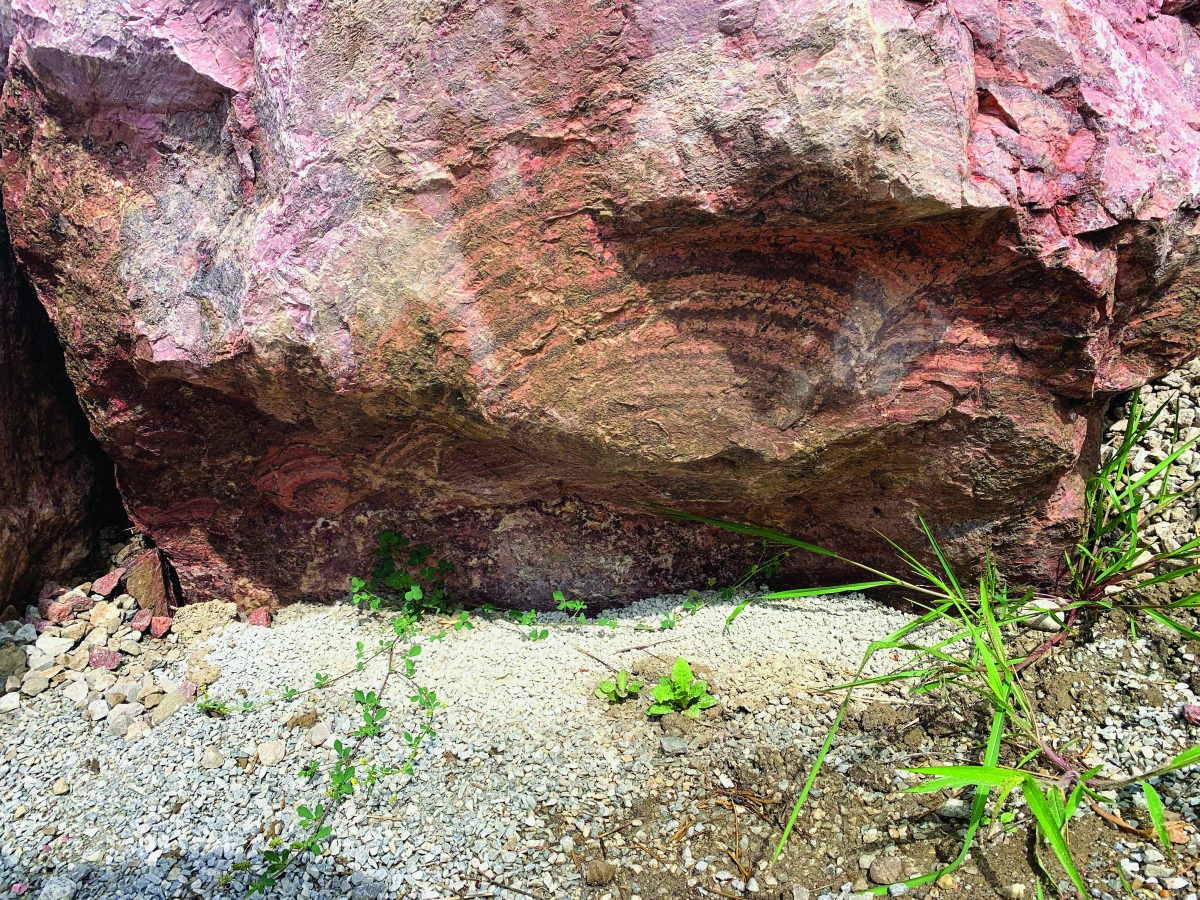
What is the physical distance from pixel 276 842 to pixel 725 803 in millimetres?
1180

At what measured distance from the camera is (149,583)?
3.09 metres

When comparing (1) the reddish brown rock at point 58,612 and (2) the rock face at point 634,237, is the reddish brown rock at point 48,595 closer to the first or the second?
(1) the reddish brown rock at point 58,612

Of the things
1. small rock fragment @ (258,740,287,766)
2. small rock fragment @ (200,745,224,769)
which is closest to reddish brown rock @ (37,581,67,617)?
small rock fragment @ (200,745,224,769)

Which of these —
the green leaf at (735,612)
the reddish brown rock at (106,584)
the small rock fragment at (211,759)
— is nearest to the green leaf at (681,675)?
the green leaf at (735,612)

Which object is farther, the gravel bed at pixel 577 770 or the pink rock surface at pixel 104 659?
the pink rock surface at pixel 104 659

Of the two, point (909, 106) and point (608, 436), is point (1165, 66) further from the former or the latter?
point (608, 436)

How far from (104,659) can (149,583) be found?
1.10ft

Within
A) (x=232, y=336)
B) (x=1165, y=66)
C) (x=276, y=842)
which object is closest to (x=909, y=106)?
(x=1165, y=66)

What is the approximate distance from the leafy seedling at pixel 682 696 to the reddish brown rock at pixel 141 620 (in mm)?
1951

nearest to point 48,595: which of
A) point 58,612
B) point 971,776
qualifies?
point 58,612

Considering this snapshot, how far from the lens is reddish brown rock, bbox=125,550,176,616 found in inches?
121

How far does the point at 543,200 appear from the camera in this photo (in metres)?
2.04

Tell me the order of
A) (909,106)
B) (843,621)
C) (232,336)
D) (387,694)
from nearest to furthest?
(909,106)
(232,336)
(387,694)
(843,621)

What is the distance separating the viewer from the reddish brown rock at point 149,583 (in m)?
3.08
